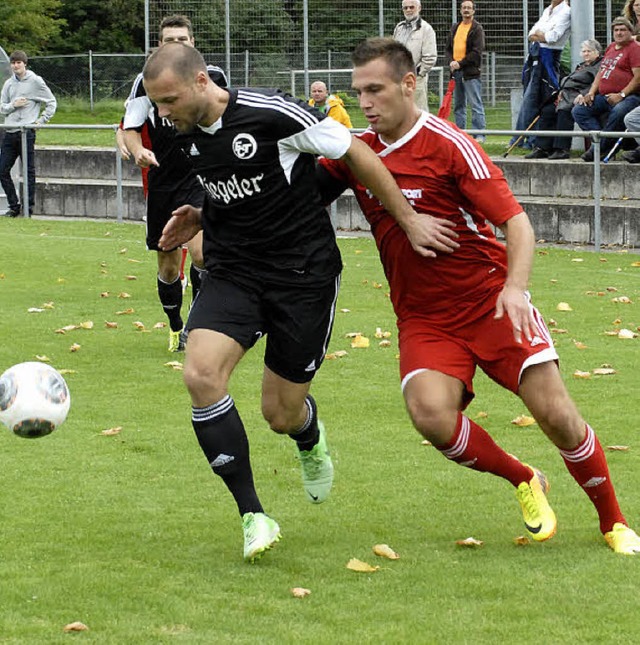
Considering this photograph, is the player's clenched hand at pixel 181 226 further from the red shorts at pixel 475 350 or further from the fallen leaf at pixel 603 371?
the fallen leaf at pixel 603 371

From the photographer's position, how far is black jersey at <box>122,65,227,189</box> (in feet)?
32.3

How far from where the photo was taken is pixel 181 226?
623 cm

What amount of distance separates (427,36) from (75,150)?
294 inches

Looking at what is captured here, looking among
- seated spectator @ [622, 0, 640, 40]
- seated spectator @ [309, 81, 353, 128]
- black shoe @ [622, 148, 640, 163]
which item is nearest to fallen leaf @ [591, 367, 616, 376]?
black shoe @ [622, 148, 640, 163]

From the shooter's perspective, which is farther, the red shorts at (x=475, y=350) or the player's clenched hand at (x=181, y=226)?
the player's clenched hand at (x=181, y=226)

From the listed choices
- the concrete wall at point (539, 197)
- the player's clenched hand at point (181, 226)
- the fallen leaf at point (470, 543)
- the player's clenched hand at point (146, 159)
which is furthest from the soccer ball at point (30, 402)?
the concrete wall at point (539, 197)

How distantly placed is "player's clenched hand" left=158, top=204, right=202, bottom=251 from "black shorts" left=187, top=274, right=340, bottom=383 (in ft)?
1.23

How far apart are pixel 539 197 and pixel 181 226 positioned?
12745 mm

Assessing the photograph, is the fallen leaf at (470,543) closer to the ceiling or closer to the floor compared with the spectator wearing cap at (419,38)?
closer to the floor

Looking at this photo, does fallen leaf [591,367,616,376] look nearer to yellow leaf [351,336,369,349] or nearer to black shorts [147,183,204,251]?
yellow leaf [351,336,369,349]

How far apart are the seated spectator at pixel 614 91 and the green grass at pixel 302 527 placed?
722 centimetres

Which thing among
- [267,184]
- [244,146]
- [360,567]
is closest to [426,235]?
[267,184]

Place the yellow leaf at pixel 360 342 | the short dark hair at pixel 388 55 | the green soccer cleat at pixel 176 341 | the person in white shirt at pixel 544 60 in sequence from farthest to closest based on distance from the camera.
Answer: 1. the person in white shirt at pixel 544 60
2. the yellow leaf at pixel 360 342
3. the green soccer cleat at pixel 176 341
4. the short dark hair at pixel 388 55

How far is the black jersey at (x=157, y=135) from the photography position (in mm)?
9852
